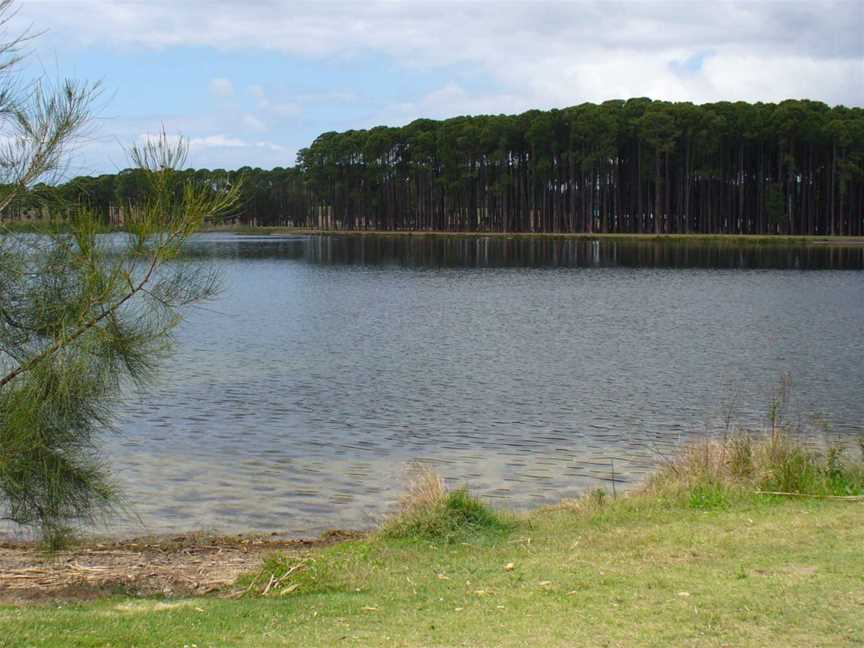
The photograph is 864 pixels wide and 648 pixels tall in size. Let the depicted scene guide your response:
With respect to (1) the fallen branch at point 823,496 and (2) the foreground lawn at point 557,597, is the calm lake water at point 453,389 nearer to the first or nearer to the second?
(2) the foreground lawn at point 557,597

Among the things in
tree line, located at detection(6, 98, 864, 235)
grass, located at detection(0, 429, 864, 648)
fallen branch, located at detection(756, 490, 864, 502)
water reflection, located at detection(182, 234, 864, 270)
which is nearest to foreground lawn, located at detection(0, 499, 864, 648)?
grass, located at detection(0, 429, 864, 648)

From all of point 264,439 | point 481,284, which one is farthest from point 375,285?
point 264,439

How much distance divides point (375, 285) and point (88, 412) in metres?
46.5

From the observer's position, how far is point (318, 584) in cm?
866

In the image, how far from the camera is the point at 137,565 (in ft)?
35.6

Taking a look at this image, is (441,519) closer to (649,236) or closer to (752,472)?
(752,472)

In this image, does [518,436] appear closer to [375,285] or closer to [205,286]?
[205,286]

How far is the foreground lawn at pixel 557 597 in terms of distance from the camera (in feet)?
22.1

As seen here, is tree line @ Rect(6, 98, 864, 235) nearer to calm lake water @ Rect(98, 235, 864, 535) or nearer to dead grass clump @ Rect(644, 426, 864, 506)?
calm lake water @ Rect(98, 235, 864, 535)

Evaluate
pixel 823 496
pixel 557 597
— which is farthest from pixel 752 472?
pixel 557 597

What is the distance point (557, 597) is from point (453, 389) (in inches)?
635

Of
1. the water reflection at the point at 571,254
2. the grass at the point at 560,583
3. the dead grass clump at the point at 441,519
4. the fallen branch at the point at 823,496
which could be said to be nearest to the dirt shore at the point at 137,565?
the grass at the point at 560,583

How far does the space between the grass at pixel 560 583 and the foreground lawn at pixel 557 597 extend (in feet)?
0.06

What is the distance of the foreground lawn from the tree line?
294 feet
